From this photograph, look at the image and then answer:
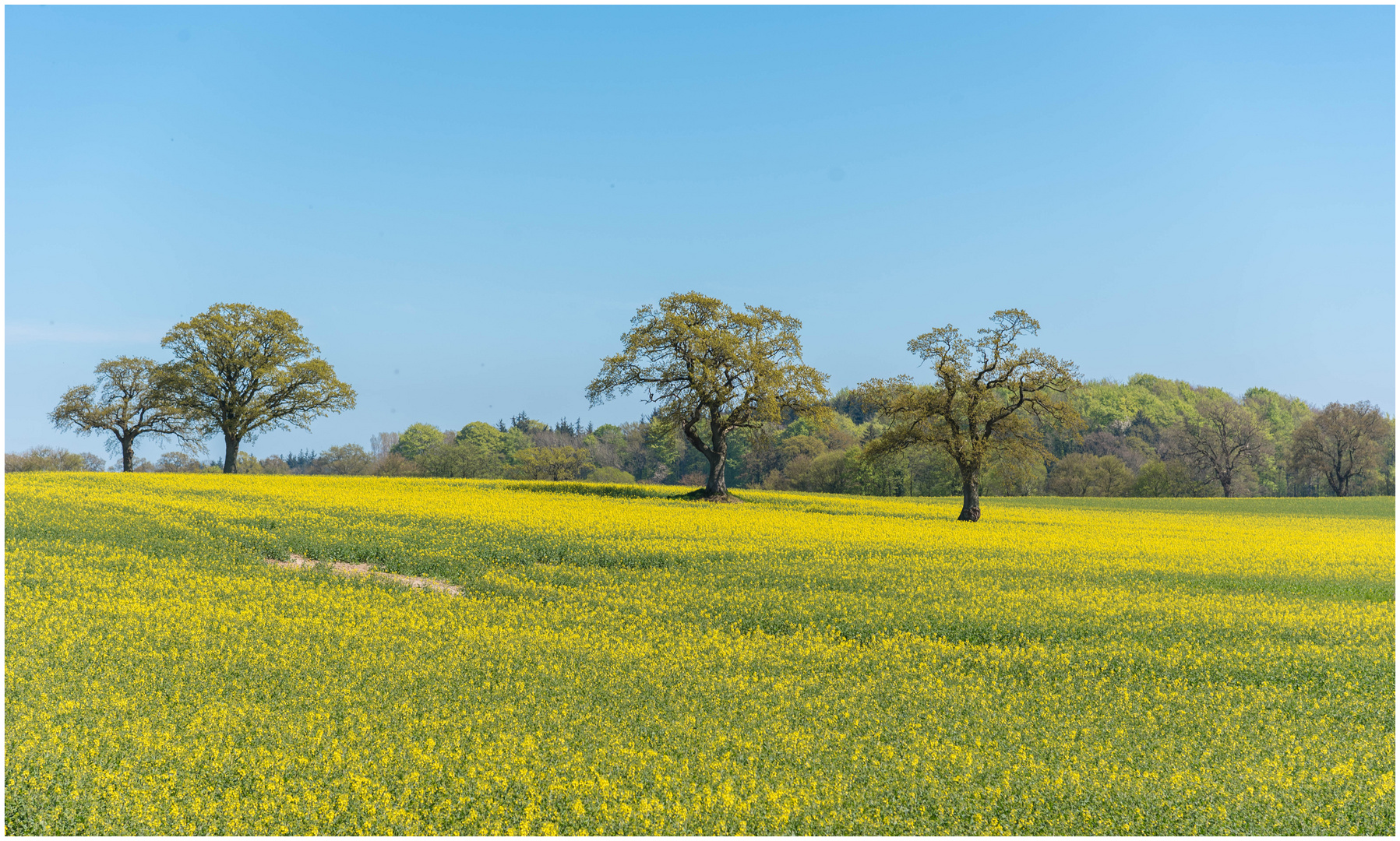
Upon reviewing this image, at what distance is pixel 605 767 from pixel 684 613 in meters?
6.79

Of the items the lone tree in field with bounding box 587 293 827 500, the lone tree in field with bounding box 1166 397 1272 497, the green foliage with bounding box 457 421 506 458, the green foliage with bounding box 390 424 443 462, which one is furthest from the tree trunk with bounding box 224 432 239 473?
the lone tree in field with bounding box 1166 397 1272 497

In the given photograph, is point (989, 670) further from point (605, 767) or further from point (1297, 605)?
point (1297, 605)

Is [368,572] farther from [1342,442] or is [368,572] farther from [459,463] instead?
[1342,442]

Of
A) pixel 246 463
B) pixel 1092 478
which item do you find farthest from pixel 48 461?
pixel 1092 478

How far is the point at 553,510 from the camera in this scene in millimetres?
31875

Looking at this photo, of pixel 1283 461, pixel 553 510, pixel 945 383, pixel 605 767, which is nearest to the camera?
pixel 605 767

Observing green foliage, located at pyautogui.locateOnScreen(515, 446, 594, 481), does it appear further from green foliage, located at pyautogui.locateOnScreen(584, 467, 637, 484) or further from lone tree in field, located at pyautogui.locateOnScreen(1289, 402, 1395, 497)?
lone tree in field, located at pyautogui.locateOnScreen(1289, 402, 1395, 497)

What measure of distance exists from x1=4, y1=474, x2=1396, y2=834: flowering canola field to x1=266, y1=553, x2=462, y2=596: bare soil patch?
38cm

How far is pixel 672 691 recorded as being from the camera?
9.90 metres

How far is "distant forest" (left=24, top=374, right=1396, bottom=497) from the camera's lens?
81750mm

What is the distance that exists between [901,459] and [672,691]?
243 ft

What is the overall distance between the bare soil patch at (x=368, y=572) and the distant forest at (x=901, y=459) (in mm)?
25849

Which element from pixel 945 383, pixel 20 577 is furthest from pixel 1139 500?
pixel 20 577

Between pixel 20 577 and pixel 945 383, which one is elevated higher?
pixel 945 383
